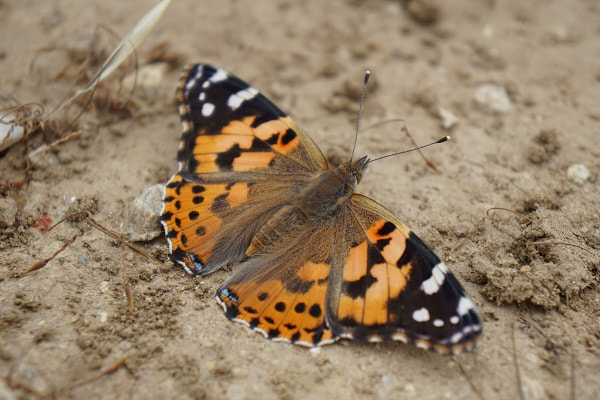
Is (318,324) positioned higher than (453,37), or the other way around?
(453,37)

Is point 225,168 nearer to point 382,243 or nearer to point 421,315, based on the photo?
point 382,243

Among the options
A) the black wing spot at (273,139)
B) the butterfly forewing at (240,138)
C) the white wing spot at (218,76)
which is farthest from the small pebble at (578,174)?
the white wing spot at (218,76)

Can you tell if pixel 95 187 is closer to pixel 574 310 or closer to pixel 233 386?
pixel 233 386

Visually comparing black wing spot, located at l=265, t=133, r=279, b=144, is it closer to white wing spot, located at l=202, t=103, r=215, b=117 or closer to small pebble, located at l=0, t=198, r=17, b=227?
white wing spot, located at l=202, t=103, r=215, b=117

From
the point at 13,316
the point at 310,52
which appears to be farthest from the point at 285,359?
the point at 310,52

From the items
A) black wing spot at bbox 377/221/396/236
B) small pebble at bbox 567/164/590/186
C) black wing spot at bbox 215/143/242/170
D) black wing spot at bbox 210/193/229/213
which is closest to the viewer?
black wing spot at bbox 377/221/396/236

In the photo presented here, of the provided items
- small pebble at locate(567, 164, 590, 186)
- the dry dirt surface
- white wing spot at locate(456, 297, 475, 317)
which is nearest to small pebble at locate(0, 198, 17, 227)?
the dry dirt surface
